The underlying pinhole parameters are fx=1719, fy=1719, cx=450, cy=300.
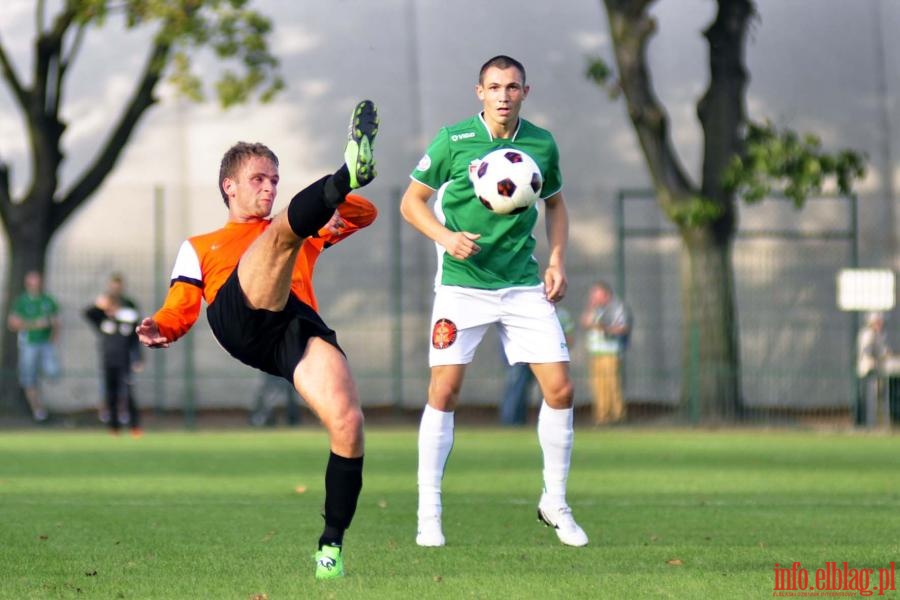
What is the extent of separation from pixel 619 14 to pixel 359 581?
1537 cm

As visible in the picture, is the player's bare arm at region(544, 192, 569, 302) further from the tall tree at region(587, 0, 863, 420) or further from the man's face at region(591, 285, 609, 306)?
the man's face at region(591, 285, 609, 306)

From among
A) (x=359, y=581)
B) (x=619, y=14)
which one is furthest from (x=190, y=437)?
(x=359, y=581)

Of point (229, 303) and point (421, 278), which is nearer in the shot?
point (229, 303)

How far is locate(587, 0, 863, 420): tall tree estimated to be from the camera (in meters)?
21.1

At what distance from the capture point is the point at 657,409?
2209cm

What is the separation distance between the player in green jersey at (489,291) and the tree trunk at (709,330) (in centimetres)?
1348

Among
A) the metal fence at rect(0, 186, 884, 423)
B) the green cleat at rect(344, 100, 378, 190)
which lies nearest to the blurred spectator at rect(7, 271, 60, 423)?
the metal fence at rect(0, 186, 884, 423)

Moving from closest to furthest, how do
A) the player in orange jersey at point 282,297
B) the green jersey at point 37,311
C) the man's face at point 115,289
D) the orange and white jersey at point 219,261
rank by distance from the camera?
the player in orange jersey at point 282,297 → the orange and white jersey at point 219,261 → the man's face at point 115,289 → the green jersey at point 37,311

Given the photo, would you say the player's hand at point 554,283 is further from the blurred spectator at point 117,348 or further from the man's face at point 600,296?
the man's face at point 600,296

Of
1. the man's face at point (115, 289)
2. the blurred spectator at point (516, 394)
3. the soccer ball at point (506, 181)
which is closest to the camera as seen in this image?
the soccer ball at point (506, 181)

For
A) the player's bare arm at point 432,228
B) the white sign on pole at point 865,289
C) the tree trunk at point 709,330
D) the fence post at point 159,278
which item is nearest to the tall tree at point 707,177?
the tree trunk at point 709,330

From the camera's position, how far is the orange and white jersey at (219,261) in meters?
7.07

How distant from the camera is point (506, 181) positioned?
7.89 meters

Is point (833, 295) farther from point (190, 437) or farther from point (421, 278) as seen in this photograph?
point (190, 437)
